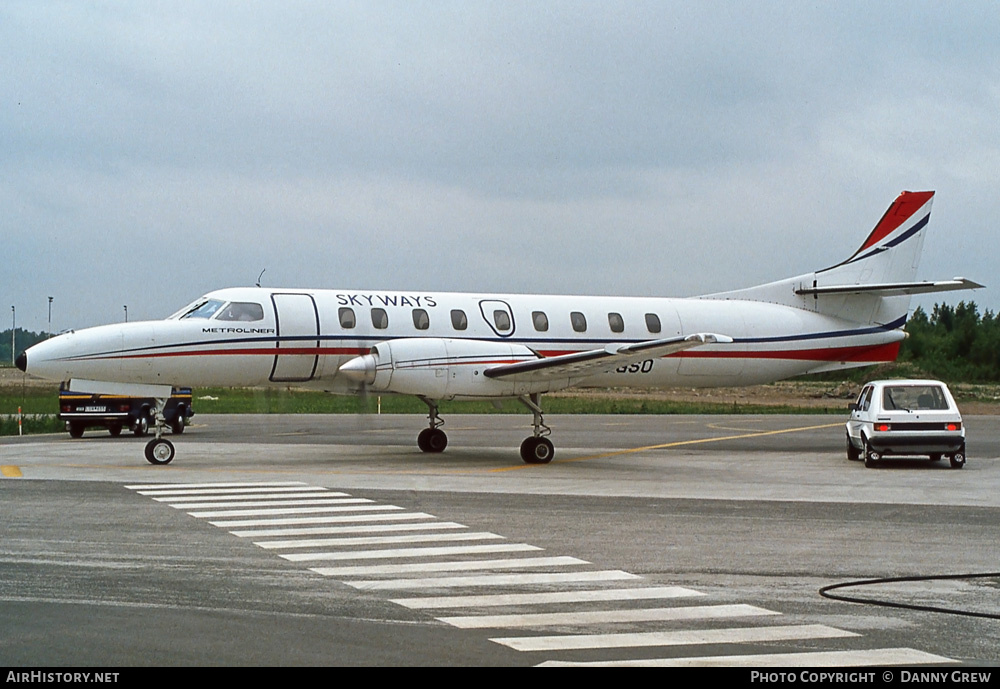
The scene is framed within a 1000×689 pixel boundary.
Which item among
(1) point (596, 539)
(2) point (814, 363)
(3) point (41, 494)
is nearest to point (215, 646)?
(1) point (596, 539)

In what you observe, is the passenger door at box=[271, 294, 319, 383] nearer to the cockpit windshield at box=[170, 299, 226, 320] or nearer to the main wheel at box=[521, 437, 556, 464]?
the cockpit windshield at box=[170, 299, 226, 320]

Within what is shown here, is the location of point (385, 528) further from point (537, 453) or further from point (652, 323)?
point (652, 323)

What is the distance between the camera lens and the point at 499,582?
870cm

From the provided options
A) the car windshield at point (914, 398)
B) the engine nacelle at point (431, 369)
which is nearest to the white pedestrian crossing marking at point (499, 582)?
the engine nacelle at point (431, 369)

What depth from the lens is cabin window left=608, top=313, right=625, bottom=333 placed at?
2338 centimetres

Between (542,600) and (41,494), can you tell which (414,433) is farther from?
(542,600)

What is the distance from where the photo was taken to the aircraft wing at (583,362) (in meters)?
18.8

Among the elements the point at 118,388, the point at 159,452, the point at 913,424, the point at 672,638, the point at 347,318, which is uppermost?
the point at 347,318

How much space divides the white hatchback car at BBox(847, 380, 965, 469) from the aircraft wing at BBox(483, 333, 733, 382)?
11.9 feet

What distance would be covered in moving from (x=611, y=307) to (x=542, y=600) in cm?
1614

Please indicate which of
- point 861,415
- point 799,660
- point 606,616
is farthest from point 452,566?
point 861,415

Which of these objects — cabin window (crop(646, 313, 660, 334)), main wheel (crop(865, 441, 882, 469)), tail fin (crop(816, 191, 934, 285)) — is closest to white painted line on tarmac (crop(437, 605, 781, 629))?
main wheel (crop(865, 441, 882, 469))

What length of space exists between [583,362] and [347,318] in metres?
5.12
